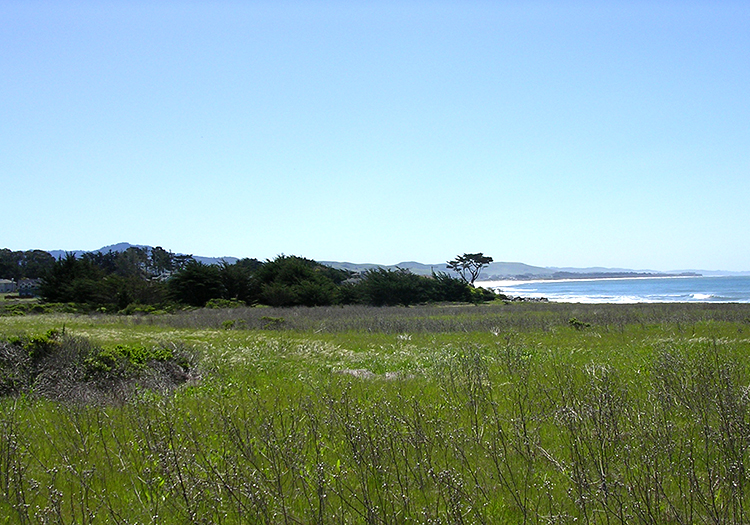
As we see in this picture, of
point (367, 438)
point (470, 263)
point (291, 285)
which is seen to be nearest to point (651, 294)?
point (470, 263)

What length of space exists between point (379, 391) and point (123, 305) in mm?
36980

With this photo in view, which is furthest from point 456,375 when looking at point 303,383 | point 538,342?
point 538,342

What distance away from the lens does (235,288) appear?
46000 mm

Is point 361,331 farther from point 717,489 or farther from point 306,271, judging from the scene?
point 306,271

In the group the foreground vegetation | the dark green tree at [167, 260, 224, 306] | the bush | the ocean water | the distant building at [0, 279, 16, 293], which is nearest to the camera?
the foreground vegetation

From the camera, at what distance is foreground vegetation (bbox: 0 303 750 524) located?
3775 mm

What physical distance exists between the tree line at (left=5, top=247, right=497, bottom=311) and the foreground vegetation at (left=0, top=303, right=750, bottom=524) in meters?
30.0

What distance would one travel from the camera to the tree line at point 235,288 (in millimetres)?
40562

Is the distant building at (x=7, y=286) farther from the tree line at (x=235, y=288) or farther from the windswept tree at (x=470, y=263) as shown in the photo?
the windswept tree at (x=470, y=263)

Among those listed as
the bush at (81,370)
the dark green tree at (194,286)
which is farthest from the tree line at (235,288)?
the bush at (81,370)

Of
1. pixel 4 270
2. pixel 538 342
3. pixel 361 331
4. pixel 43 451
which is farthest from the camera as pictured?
pixel 4 270

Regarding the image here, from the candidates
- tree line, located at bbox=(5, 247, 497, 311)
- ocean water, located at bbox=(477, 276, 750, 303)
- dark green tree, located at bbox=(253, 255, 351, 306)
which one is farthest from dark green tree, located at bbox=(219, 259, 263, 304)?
ocean water, located at bbox=(477, 276, 750, 303)

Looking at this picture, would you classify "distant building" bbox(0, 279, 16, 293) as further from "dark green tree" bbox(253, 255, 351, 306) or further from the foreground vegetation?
the foreground vegetation

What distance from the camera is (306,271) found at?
1924 inches
